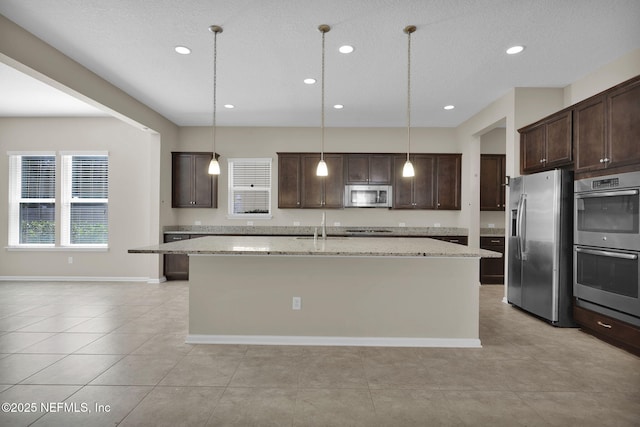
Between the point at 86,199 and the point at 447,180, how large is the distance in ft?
22.0

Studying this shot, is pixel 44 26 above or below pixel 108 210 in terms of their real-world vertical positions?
above

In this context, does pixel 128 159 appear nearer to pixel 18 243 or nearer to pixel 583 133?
pixel 18 243

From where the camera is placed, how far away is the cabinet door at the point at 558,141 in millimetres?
3549

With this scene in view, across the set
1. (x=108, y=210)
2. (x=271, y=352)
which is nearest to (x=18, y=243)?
(x=108, y=210)

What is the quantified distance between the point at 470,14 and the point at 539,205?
2.26 m

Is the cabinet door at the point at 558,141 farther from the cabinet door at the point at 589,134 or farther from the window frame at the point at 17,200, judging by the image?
the window frame at the point at 17,200

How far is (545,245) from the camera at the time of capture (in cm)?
366

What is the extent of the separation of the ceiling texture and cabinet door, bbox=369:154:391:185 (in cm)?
112

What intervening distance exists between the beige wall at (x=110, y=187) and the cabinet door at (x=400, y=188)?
14.9ft

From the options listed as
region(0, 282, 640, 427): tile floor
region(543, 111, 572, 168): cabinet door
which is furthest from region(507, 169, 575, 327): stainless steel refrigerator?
region(0, 282, 640, 427): tile floor

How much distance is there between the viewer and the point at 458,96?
15.6 ft

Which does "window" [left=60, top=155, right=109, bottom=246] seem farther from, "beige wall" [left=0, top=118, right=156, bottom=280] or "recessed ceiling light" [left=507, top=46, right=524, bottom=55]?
"recessed ceiling light" [left=507, top=46, right=524, bottom=55]

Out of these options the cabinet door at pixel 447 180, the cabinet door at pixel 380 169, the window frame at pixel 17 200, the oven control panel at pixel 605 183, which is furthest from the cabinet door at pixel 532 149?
the window frame at pixel 17 200

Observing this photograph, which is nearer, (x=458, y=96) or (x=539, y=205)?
(x=539, y=205)
